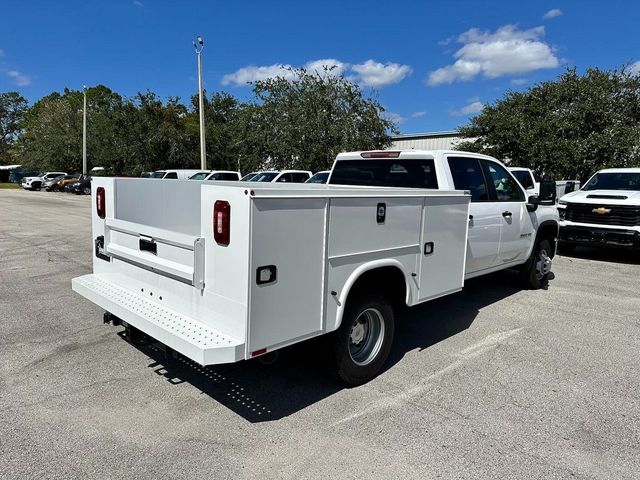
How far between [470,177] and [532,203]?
1.53 metres

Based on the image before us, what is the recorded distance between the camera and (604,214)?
10594 mm

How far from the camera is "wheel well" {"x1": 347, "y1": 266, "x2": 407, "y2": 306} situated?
12.9ft

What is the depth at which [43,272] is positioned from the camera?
830 cm

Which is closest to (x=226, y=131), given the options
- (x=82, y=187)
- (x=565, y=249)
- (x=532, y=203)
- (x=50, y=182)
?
(x=82, y=187)

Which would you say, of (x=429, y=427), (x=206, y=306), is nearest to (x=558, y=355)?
(x=429, y=427)

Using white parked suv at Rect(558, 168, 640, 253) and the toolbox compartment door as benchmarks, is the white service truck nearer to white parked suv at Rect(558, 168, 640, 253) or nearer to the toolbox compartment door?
the toolbox compartment door

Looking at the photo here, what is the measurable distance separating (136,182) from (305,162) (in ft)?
78.8

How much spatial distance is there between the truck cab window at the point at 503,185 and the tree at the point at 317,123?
20209 millimetres

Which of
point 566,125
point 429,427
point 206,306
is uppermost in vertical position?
point 566,125

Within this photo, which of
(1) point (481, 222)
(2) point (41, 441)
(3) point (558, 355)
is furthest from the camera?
(1) point (481, 222)

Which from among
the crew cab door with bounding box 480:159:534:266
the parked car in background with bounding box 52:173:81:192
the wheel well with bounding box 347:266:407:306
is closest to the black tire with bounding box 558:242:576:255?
the crew cab door with bounding box 480:159:534:266

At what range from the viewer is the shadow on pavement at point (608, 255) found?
1123cm

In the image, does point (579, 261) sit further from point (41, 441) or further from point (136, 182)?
point (41, 441)

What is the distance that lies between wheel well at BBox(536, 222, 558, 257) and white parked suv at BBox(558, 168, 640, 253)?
137 inches
